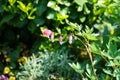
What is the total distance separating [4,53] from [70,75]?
94cm

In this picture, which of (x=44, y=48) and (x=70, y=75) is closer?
(x=70, y=75)

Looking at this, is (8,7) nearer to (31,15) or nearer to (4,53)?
(31,15)

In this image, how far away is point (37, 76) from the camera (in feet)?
12.1

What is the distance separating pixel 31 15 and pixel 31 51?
461mm

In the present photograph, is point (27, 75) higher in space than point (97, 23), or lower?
lower

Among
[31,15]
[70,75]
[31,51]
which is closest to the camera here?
[70,75]

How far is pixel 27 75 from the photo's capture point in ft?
12.1

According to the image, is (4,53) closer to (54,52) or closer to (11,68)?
(11,68)

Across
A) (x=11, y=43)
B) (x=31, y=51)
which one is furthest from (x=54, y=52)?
(x=11, y=43)

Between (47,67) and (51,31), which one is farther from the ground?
(51,31)

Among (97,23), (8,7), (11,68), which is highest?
(8,7)

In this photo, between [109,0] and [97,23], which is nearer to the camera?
[109,0]

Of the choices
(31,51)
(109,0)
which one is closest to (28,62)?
(31,51)

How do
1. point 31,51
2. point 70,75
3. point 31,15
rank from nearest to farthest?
point 70,75, point 31,15, point 31,51
